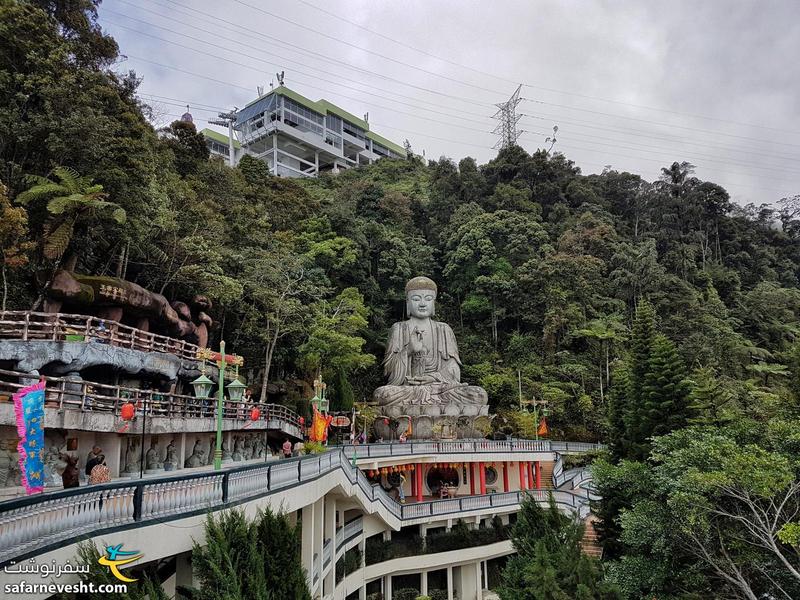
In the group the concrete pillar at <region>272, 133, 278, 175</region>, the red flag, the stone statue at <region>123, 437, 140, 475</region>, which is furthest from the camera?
the concrete pillar at <region>272, 133, 278, 175</region>

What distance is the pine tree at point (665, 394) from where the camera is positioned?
18.3 m

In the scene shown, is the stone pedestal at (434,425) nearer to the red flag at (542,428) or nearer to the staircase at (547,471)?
the staircase at (547,471)

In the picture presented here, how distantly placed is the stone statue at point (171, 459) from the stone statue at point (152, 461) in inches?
5.4

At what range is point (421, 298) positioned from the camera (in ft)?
112

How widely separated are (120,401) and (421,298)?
22192mm

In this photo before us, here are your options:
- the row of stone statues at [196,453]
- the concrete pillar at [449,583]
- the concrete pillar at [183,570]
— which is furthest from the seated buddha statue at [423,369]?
the concrete pillar at [183,570]

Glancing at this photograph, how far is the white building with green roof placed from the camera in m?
63.2

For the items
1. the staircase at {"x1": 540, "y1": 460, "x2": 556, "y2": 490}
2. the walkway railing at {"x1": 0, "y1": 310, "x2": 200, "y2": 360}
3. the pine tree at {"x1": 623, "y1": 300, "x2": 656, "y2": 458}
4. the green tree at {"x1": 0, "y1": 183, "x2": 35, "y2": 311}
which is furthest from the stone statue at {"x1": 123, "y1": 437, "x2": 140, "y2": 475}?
the staircase at {"x1": 540, "y1": 460, "x2": 556, "y2": 490}

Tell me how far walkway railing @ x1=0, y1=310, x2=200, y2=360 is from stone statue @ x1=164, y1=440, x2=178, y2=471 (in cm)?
330

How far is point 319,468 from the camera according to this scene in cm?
1262

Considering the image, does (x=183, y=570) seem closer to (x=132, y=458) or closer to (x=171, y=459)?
(x=132, y=458)

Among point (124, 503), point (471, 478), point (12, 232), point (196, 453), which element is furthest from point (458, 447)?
point (124, 503)

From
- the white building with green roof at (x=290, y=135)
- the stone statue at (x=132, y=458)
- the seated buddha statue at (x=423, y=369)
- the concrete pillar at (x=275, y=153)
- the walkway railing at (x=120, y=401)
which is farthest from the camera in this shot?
the white building with green roof at (x=290, y=135)

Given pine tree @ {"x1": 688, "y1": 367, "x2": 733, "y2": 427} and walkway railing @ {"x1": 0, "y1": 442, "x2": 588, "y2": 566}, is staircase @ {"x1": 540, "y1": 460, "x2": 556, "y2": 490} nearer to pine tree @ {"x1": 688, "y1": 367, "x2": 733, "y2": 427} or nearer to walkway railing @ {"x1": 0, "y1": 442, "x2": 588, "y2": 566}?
pine tree @ {"x1": 688, "y1": 367, "x2": 733, "y2": 427}
